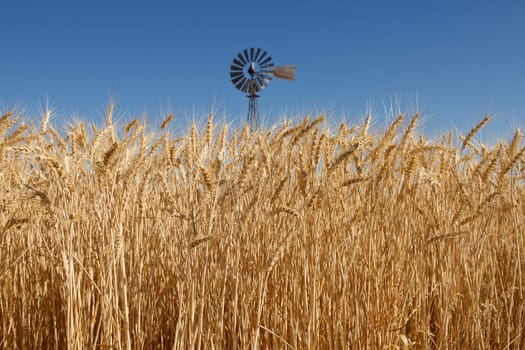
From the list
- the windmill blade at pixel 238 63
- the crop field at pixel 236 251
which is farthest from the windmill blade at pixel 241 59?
the crop field at pixel 236 251

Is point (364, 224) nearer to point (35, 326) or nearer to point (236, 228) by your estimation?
point (236, 228)

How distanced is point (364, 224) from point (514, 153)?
42.1 inches

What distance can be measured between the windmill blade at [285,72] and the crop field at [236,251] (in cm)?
1865

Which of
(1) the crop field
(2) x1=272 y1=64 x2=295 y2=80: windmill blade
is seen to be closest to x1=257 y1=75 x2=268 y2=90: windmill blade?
(2) x1=272 y1=64 x2=295 y2=80: windmill blade

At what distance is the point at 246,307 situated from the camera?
161 centimetres

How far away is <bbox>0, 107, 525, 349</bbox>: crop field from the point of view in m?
1.55

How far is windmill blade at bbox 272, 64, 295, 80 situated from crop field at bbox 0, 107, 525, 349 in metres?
18.7

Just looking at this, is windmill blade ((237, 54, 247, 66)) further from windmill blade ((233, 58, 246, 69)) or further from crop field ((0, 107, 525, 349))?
crop field ((0, 107, 525, 349))

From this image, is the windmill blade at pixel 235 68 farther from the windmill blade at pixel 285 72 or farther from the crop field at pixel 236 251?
the crop field at pixel 236 251

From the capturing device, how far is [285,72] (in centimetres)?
2047

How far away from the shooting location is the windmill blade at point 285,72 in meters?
20.4

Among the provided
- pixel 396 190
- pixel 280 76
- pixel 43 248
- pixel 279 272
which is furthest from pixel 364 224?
pixel 280 76

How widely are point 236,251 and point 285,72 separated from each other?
64.3ft

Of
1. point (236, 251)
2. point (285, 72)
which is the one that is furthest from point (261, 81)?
point (236, 251)
